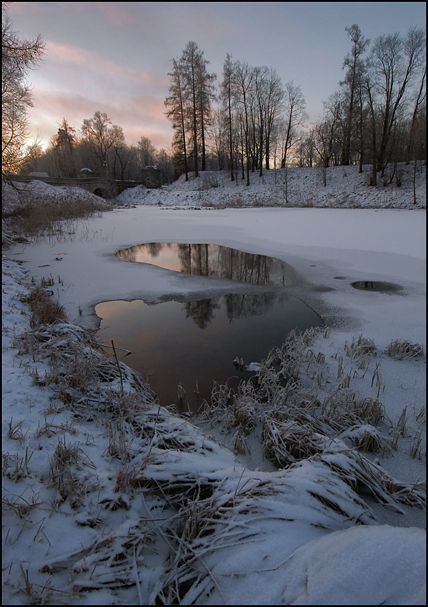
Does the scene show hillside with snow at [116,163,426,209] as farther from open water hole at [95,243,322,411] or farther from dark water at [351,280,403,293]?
open water hole at [95,243,322,411]

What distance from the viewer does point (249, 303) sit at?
5.68m

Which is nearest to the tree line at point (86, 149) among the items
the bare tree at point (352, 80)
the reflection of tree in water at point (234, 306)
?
the bare tree at point (352, 80)

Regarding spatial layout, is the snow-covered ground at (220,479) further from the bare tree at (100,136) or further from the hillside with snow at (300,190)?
the bare tree at (100,136)

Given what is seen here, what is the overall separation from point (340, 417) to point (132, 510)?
1.82m

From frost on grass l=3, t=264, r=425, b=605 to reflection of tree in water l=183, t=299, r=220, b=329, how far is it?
2.02 metres

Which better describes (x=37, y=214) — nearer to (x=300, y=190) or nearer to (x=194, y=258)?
(x=194, y=258)

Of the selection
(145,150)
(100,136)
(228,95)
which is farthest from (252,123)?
(145,150)

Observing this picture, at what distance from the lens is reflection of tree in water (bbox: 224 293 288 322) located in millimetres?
5243

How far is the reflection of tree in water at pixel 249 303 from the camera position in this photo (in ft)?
17.2

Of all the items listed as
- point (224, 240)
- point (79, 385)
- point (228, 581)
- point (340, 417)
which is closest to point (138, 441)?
point (79, 385)

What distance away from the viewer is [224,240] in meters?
10.9

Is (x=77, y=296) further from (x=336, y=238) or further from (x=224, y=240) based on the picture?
(x=336, y=238)

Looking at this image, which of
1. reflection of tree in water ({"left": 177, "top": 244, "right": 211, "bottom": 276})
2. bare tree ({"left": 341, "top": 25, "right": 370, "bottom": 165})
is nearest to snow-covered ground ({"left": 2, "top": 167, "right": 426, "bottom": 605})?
reflection of tree in water ({"left": 177, "top": 244, "right": 211, "bottom": 276})

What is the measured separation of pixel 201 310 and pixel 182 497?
3.75 meters
